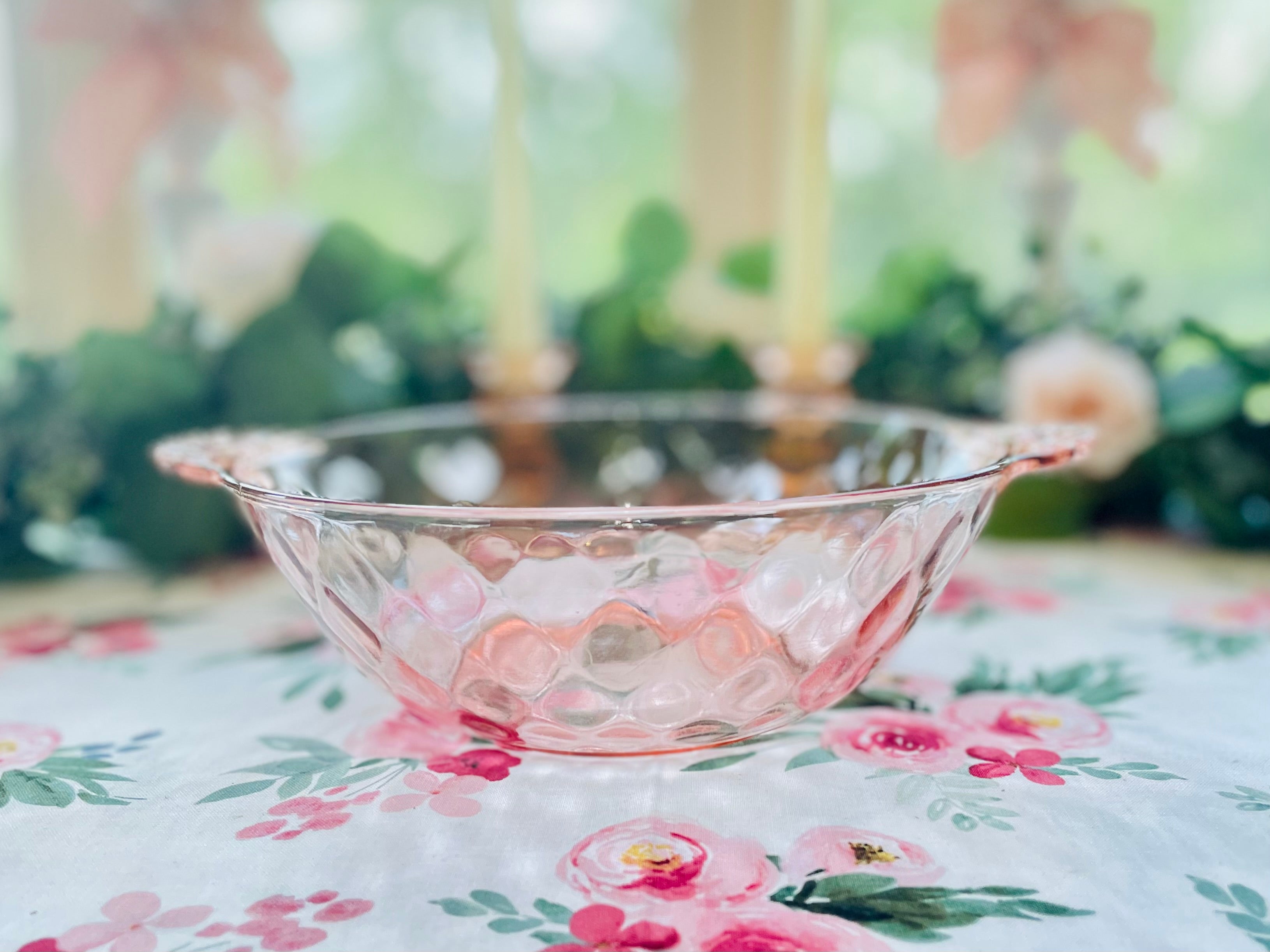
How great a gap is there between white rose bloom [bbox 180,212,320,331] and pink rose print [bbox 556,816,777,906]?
497 mm

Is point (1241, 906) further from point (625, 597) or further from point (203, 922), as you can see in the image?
Answer: point (203, 922)

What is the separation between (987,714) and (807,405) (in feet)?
0.79

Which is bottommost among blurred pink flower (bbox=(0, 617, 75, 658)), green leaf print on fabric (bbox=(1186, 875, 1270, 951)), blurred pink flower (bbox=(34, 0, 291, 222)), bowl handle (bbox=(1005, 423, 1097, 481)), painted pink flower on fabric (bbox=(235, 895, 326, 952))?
painted pink flower on fabric (bbox=(235, 895, 326, 952))

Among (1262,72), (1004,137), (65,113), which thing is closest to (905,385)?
(1004,137)

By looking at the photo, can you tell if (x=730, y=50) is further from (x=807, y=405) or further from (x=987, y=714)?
(x=987, y=714)

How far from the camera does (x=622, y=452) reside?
0.71m

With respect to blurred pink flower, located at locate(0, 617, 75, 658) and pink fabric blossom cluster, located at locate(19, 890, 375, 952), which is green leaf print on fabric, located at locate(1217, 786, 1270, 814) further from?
blurred pink flower, located at locate(0, 617, 75, 658)

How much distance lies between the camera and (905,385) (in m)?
0.76

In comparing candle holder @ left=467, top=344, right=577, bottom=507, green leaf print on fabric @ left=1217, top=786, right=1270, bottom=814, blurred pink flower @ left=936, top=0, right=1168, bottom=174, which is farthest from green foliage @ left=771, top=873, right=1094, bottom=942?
blurred pink flower @ left=936, top=0, right=1168, bottom=174

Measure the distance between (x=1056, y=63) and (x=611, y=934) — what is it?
0.69m

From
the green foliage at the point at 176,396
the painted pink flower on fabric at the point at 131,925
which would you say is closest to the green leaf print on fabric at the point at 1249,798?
the painted pink flower on fabric at the point at 131,925

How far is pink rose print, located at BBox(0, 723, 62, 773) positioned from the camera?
0.41m

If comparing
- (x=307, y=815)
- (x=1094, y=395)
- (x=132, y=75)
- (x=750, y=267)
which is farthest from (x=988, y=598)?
(x=132, y=75)

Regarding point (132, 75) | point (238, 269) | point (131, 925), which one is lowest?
point (131, 925)
